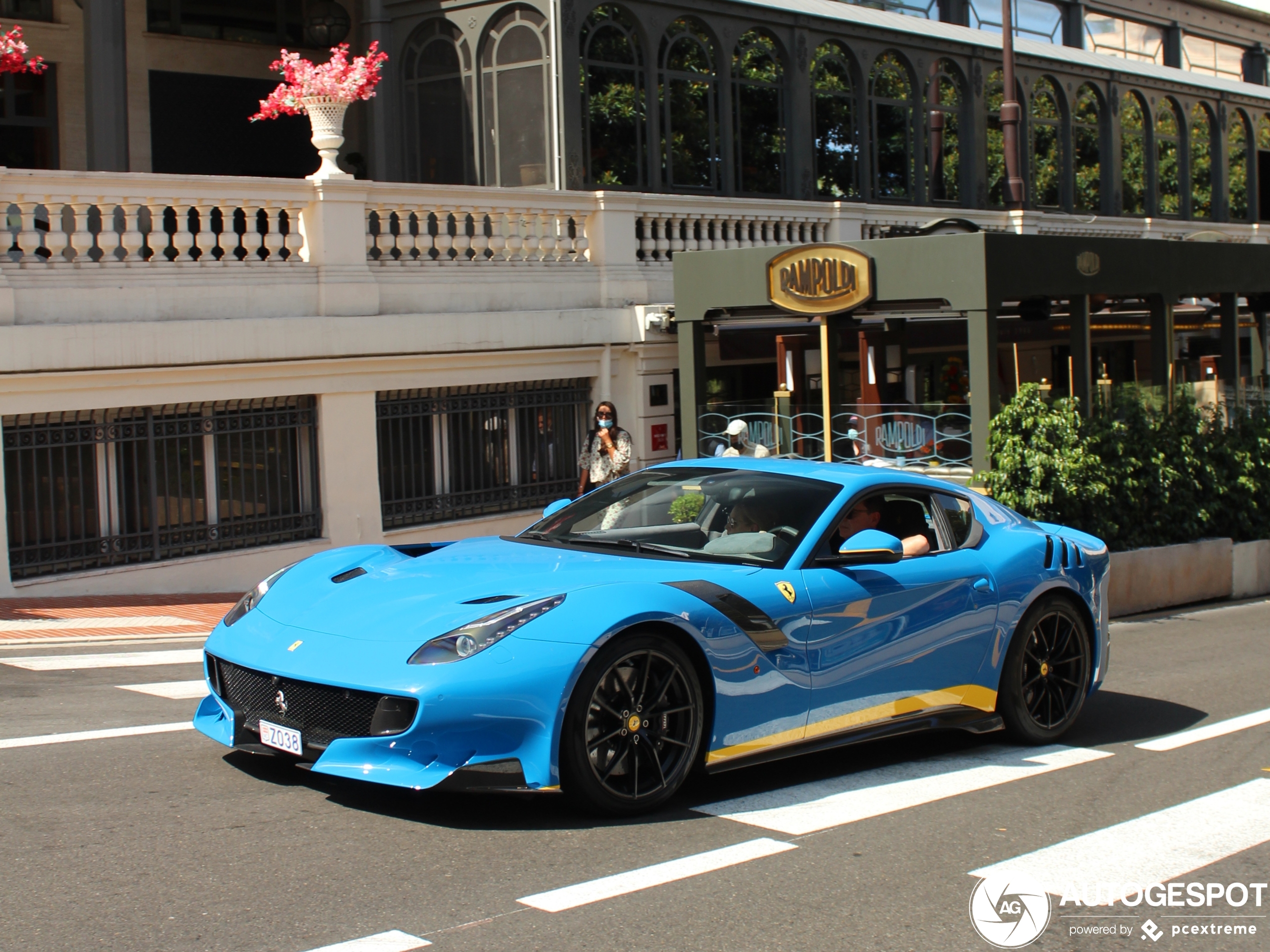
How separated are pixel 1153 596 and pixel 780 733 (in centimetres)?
914

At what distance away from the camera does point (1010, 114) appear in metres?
23.9

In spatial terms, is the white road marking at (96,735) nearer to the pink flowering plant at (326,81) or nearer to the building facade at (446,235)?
the building facade at (446,235)

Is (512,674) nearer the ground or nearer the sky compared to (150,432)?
→ nearer the ground

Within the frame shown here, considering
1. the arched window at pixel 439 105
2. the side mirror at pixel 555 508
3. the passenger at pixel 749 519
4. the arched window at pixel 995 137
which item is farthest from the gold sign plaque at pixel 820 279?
the arched window at pixel 995 137

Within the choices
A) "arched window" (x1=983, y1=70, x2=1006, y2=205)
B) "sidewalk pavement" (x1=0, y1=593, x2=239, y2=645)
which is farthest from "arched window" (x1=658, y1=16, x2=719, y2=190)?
"sidewalk pavement" (x1=0, y1=593, x2=239, y2=645)

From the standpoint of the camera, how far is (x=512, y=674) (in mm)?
5363

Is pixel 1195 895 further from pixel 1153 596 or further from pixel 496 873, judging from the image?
pixel 1153 596

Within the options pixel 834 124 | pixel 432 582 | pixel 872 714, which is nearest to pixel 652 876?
pixel 432 582

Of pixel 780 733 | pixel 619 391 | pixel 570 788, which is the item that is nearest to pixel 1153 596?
pixel 619 391

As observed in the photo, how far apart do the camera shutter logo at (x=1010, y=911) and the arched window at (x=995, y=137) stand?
22.1 meters

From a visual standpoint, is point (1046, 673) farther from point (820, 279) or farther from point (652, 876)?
point (820, 279)

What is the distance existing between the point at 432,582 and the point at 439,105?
15384 millimetres

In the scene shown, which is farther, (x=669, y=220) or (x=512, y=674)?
(x=669, y=220)

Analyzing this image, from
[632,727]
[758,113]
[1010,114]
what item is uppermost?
[1010,114]
